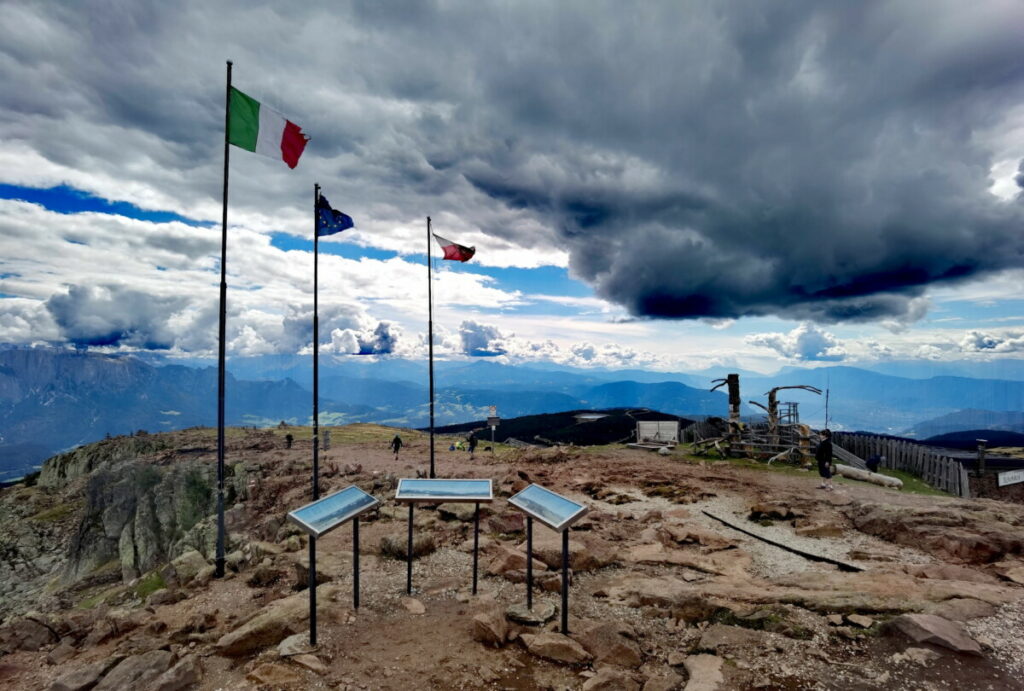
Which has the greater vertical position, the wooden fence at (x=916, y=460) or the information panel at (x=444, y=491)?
the information panel at (x=444, y=491)

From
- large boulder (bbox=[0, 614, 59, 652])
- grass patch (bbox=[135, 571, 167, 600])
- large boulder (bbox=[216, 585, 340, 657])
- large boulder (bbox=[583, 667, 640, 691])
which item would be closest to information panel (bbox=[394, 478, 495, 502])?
large boulder (bbox=[216, 585, 340, 657])

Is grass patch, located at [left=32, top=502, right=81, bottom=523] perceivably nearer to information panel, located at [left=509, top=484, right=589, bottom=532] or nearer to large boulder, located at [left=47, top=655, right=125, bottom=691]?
large boulder, located at [left=47, top=655, right=125, bottom=691]

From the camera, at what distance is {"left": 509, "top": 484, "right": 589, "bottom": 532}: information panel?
9734 millimetres

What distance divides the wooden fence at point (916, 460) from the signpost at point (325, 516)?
29741mm

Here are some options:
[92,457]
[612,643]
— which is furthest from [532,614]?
[92,457]

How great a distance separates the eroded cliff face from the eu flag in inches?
915

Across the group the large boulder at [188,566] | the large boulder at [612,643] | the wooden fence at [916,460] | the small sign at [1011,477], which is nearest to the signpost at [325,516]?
the large boulder at [612,643]

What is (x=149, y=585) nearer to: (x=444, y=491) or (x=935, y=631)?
(x=444, y=491)

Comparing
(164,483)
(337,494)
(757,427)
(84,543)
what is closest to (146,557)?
(164,483)

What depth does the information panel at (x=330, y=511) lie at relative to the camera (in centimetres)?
944

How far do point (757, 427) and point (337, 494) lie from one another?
31.4 metres

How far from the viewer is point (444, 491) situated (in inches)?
469

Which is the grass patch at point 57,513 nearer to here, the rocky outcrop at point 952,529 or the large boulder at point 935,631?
the rocky outcrop at point 952,529

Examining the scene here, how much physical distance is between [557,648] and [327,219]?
685 inches
